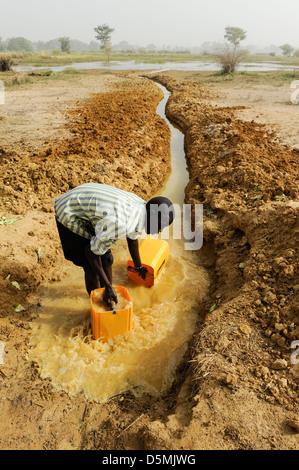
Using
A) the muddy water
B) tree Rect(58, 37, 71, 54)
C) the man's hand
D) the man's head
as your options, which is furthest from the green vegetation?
the man's hand

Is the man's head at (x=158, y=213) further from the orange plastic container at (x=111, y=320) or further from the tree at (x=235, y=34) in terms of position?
the tree at (x=235, y=34)

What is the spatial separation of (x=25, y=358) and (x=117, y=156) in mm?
5274

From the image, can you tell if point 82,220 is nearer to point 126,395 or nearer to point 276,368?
point 126,395

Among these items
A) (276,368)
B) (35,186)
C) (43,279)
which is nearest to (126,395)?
(276,368)

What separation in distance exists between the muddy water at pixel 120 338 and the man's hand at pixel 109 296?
0.69 metres

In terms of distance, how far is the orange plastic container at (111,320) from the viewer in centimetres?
322

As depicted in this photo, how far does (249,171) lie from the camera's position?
20.1 feet

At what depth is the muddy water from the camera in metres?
3.25

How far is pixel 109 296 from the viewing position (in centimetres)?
311

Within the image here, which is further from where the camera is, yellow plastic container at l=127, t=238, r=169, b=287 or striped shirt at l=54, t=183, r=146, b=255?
yellow plastic container at l=127, t=238, r=169, b=287

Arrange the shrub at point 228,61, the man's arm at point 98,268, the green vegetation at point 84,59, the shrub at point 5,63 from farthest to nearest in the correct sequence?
1. the green vegetation at point 84,59
2. the shrub at point 5,63
3. the shrub at point 228,61
4. the man's arm at point 98,268

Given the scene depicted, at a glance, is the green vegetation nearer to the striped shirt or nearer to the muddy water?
the muddy water

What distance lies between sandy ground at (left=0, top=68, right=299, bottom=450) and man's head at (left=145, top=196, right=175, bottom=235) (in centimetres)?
150

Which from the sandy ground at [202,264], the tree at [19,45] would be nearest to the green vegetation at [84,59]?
the sandy ground at [202,264]
